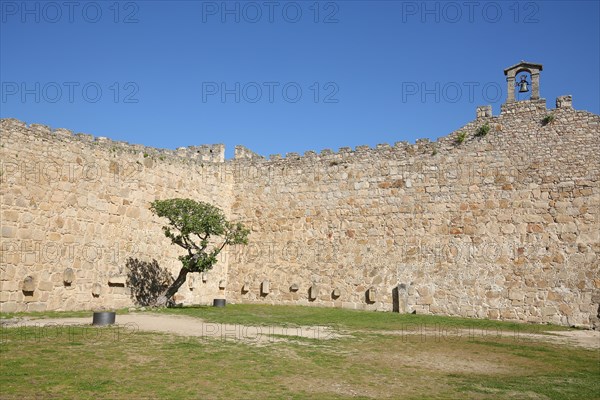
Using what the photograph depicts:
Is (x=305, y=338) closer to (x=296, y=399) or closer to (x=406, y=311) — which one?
(x=296, y=399)

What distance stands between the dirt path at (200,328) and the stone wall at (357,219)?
3188 mm

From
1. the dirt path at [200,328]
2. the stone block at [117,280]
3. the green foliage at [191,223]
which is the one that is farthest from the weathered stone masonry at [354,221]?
the dirt path at [200,328]

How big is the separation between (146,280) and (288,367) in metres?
12.2

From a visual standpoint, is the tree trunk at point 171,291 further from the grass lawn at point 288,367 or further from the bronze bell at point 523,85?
the bronze bell at point 523,85

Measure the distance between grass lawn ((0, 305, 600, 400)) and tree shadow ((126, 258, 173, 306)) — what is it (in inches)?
296

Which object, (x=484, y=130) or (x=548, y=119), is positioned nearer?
(x=548, y=119)

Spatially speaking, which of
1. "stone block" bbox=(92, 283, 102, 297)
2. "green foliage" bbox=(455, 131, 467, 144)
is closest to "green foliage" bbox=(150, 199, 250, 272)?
"stone block" bbox=(92, 283, 102, 297)

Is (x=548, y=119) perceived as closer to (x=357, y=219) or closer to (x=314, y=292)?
(x=357, y=219)

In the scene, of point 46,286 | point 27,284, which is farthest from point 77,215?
point 27,284

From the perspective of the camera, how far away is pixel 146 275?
19.8m

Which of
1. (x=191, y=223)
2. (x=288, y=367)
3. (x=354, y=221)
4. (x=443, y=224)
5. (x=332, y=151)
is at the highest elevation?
(x=332, y=151)

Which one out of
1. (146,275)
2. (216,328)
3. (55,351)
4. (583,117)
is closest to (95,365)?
(55,351)

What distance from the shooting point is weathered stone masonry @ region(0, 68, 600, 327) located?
54.6 feet

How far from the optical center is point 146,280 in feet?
64.8
